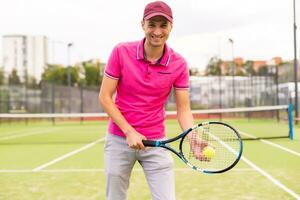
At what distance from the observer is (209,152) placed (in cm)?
374

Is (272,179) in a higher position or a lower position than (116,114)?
lower

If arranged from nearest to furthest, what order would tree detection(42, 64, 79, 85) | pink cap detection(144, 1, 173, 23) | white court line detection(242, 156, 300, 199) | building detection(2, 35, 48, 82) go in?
pink cap detection(144, 1, 173, 23) → white court line detection(242, 156, 300, 199) → tree detection(42, 64, 79, 85) → building detection(2, 35, 48, 82)

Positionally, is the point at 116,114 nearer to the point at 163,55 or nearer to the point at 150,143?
the point at 150,143

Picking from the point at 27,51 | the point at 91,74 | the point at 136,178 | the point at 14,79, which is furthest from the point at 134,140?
the point at 27,51

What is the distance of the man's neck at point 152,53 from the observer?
3564 millimetres

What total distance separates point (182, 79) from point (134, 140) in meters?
0.63

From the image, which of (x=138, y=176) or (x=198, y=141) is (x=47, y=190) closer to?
(x=138, y=176)

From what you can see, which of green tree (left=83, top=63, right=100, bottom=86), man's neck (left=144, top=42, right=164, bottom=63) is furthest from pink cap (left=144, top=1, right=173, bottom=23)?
green tree (left=83, top=63, right=100, bottom=86)

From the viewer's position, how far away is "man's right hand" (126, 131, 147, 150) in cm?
343

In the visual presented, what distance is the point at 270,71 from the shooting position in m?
35.1

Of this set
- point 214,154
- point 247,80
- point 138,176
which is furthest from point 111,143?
point 247,80

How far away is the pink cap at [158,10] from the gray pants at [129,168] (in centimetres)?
89

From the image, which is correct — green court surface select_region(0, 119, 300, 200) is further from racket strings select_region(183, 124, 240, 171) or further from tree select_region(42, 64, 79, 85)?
tree select_region(42, 64, 79, 85)

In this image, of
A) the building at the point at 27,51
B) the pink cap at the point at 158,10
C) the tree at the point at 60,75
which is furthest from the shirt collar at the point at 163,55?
the building at the point at 27,51
